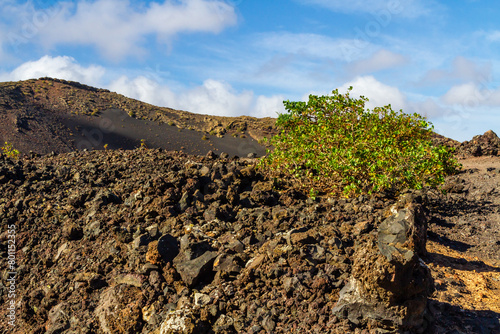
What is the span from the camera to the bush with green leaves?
33.6 ft

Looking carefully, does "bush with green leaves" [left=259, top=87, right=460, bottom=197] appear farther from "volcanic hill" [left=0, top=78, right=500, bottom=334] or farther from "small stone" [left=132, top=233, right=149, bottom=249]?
"small stone" [left=132, top=233, right=149, bottom=249]

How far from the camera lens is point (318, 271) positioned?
A: 507 cm

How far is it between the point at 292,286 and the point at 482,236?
7.67 meters

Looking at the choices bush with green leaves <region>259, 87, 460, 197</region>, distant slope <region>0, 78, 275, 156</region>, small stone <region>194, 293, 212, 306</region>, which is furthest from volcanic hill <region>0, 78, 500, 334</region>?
distant slope <region>0, 78, 275, 156</region>

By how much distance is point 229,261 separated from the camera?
18.1 feet

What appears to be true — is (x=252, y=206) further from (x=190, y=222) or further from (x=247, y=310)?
(x=247, y=310)

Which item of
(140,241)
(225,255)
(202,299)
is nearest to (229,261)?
(225,255)

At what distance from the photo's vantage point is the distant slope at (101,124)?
4038 centimetres

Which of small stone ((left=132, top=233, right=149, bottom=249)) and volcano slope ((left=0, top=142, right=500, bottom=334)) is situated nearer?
volcano slope ((left=0, top=142, right=500, bottom=334))

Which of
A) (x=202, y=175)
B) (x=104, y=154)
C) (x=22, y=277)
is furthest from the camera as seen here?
(x=104, y=154)

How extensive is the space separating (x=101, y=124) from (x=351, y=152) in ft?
139

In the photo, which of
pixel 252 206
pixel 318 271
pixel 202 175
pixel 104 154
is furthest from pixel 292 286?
pixel 104 154

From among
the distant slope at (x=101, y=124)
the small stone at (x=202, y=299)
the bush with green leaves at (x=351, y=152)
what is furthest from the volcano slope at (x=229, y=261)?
the distant slope at (x=101, y=124)

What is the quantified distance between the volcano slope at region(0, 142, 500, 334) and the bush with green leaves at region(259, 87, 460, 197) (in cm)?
124
